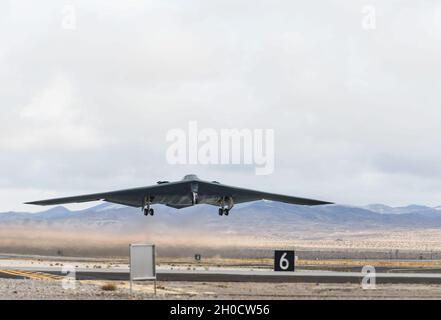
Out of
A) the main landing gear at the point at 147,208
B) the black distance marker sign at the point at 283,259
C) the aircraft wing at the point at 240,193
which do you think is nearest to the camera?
the black distance marker sign at the point at 283,259

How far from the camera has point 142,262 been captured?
25250mm

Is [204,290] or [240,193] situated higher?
[240,193]

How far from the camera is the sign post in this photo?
82.0ft

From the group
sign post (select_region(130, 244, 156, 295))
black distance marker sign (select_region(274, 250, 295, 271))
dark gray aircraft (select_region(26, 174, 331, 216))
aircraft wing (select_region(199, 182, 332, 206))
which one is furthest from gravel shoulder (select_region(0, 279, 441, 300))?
aircraft wing (select_region(199, 182, 332, 206))

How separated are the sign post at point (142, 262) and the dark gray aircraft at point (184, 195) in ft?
92.2

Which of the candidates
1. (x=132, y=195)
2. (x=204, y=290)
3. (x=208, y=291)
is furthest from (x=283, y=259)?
(x=132, y=195)

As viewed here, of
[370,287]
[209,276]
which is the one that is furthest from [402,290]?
[209,276]

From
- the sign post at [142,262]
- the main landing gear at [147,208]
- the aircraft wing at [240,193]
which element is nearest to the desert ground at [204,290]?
the sign post at [142,262]

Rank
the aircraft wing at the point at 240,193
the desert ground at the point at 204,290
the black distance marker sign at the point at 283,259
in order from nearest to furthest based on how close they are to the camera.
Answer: the desert ground at the point at 204,290, the black distance marker sign at the point at 283,259, the aircraft wing at the point at 240,193

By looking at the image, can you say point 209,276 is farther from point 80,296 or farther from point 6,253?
point 6,253

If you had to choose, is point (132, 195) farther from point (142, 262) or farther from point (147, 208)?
point (142, 262)

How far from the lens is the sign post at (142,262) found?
25000 mm

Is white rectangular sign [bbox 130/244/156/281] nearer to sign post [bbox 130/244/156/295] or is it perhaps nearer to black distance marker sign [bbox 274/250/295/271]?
A: sign post [bbox 130/244/156/295]

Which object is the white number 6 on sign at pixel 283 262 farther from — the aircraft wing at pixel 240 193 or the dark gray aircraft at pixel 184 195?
the aircraft wing at pixel 240 193
